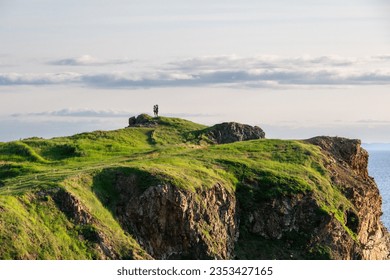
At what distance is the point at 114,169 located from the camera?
179ft

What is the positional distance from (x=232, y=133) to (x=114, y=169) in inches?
1029

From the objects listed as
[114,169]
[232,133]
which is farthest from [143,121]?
[114,169]

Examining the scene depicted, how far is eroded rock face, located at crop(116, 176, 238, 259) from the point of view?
51.9 m

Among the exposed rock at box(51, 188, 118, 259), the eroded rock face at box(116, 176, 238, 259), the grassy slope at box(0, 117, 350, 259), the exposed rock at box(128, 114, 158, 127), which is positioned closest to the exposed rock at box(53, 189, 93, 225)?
the exposed rock at box(51, 188, 118, 259)

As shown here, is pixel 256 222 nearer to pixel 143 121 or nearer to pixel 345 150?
pixel 345 150

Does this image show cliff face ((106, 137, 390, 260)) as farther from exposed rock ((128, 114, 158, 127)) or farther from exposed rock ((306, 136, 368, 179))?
exposed rock ((128, 114, 158, 127))

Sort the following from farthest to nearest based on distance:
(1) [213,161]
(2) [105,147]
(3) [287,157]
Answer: (2) [105,147], (3) [287,157], (1) [213,161]

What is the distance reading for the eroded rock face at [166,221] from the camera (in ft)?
170

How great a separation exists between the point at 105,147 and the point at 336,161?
15711 millimetres

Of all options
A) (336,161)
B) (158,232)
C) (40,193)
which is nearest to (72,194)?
(40,193)

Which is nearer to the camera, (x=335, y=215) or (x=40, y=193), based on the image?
(x=40, y=193)

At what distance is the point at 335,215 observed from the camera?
A: 197 feet

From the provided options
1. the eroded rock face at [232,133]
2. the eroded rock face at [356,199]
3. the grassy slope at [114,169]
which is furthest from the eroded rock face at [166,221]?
the eroded rock face at [232,133]
